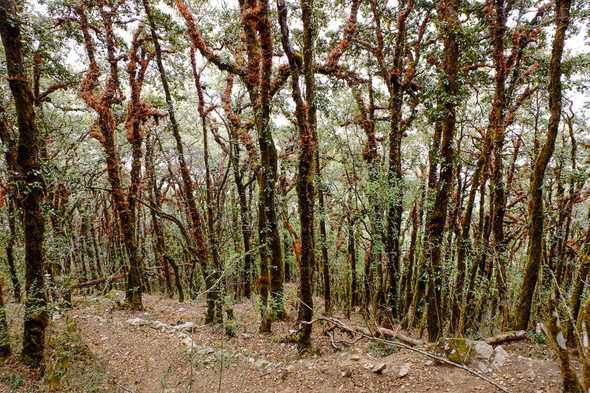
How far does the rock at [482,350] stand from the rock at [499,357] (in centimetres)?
7

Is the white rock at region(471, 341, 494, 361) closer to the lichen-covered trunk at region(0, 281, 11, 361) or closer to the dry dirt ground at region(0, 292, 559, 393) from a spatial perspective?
the dry dirt ground at region(0, 292, 559, 393)

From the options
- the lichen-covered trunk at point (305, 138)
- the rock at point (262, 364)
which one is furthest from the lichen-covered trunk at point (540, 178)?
the rock at point (262, 364)

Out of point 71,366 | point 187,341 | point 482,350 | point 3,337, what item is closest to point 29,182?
point 3,337

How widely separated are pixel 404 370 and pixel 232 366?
3.29 meters

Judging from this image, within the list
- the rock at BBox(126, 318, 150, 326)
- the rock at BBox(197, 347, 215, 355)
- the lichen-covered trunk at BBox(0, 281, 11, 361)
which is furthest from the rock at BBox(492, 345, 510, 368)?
the rock at BBox(126, 318, 150, 326)

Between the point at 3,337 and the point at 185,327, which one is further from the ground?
the point at 3,337

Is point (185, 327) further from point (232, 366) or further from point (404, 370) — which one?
point (404, 370)

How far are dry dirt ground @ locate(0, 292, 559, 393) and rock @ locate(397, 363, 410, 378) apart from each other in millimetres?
17

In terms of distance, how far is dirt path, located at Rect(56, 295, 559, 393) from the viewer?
4.84 metres

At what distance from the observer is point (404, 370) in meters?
5.49

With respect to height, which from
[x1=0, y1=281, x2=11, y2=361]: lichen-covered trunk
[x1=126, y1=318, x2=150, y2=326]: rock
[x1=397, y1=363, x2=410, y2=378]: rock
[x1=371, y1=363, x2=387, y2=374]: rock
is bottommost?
[x1=126, y1=318, x2=150, y2=326]: rock

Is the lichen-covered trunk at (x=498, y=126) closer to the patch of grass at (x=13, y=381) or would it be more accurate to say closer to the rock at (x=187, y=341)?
the rock at (x=187, y=341)

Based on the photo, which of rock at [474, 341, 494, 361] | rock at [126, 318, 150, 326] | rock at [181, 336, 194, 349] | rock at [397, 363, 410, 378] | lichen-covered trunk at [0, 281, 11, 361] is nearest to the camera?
rock at [474, 341, 494, 361]

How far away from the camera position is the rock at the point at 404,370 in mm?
5441
